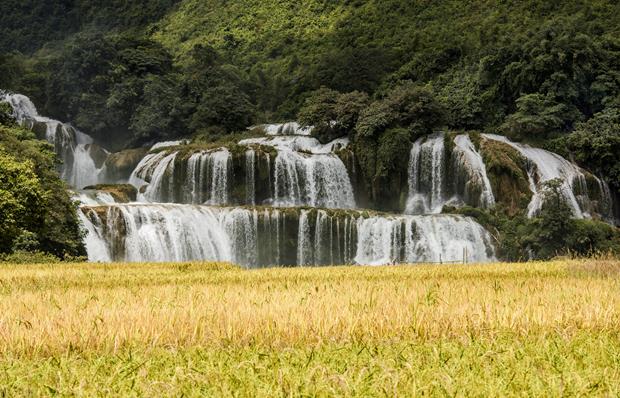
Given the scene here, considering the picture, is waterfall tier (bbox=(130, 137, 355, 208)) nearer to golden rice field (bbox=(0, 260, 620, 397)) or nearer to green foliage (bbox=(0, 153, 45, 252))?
green foliage (bbox=(0, 153, 45, 252))

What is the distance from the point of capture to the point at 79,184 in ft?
192

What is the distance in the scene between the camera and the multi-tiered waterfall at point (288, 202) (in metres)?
32.1

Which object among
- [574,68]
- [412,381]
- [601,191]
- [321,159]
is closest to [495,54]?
[574,68]

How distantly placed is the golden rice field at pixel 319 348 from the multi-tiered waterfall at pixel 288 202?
2194 centimetres

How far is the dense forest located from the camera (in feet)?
144

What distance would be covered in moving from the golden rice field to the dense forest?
16533 millimetres

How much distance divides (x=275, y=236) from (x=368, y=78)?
31.2 m

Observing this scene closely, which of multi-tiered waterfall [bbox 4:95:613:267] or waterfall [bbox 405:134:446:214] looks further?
waterfall [bbox 405:134:446:214]

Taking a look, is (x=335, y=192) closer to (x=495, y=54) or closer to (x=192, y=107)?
(x=495, y=54)

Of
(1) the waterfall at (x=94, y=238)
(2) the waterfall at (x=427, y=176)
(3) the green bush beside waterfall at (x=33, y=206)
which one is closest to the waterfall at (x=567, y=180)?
(2) the waterfall at (x=427, y=176)

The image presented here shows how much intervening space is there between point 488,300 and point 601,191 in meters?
38.7

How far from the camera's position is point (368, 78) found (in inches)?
2420

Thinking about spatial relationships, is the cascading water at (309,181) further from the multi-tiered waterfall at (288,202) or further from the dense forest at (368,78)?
the dense forest at (368,78)

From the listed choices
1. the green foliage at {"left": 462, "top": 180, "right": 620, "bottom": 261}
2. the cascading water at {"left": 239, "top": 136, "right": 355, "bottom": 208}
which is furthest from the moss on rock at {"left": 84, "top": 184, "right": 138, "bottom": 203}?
the green foliage at {"left": 462, "top": 180, "right": 620, "bottom": 261}
